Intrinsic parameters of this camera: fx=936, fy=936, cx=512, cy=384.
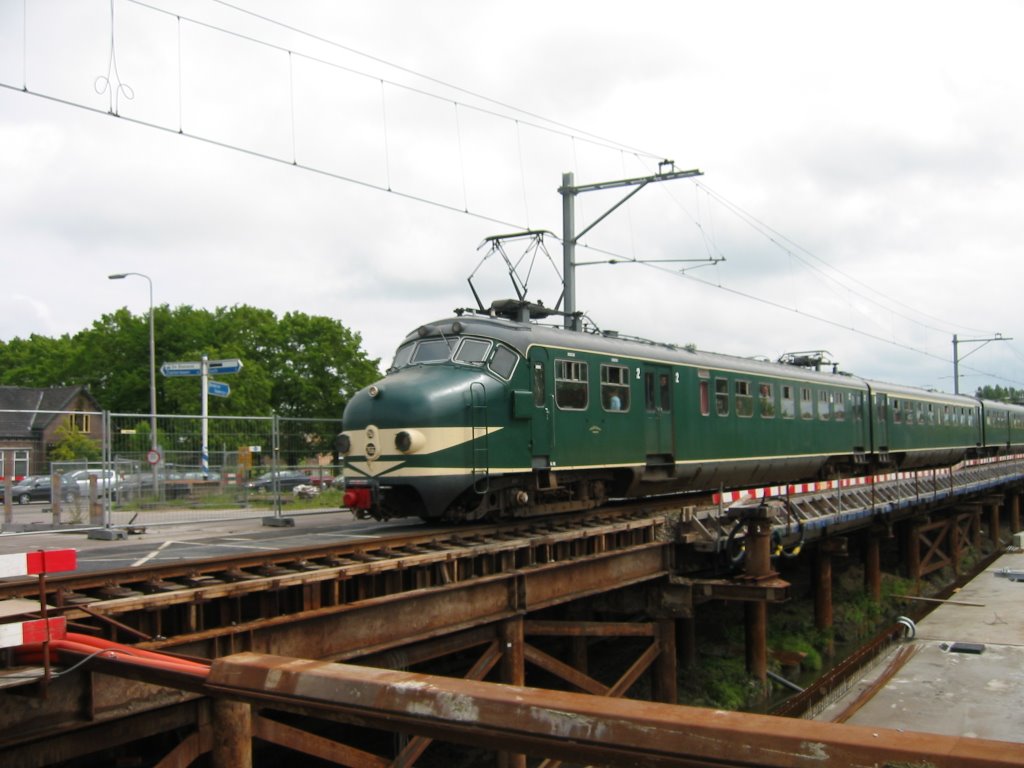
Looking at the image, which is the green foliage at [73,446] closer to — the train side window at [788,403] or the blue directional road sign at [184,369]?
the blue directional road sign at [184,369]

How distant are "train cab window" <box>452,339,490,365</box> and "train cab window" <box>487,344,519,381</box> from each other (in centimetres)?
15

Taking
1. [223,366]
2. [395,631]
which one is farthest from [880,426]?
[395,631]

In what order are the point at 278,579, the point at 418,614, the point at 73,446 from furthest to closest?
the point at 73,446 → the point at 418,614 → the point at 278,579

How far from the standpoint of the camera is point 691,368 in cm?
1791

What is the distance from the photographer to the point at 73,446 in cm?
1714

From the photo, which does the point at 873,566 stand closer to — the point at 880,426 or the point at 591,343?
the point at 880,426

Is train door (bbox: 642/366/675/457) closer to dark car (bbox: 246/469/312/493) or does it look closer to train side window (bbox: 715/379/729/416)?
train side window (bbox: 715/379/729/416)

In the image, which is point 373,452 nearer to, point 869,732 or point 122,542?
point 122,542

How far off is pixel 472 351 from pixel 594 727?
11102mm

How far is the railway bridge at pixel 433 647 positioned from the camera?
2.55m

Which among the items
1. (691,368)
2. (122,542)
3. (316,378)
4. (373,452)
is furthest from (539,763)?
(316,378)

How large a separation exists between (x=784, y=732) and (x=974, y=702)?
16297mm

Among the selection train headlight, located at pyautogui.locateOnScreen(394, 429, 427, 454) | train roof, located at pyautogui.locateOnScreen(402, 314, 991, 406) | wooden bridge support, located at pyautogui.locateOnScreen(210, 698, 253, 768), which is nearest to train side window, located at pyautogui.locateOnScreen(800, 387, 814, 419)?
train roof, located at pyautogui.locateOnScreen(402, 314, 991, 406)

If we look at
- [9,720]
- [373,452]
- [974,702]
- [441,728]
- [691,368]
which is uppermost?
[691,368]
